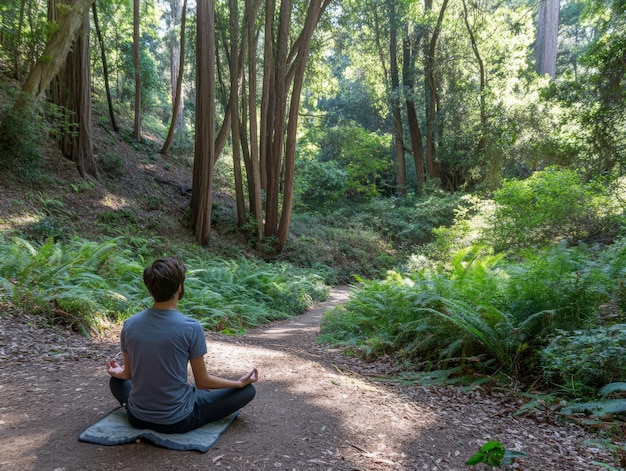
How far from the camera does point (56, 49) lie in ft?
28.6

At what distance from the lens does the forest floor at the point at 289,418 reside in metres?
2.38

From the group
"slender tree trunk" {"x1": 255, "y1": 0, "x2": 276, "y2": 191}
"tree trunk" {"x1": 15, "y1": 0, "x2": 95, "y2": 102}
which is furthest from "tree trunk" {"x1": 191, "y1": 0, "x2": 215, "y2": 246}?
"tree trunk" {"x1": 15, "y1": 0, "x2": 95, "y2": 102}

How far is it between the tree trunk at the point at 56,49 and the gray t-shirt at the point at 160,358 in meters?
8.95

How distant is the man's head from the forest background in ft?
9.85

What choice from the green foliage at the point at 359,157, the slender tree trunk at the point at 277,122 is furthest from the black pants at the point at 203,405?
the green foliage at the point at 359,157

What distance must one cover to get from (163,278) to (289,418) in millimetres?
1436

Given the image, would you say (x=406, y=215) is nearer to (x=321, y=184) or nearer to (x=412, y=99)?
(x=321, y=184)

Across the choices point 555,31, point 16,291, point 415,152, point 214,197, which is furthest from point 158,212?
point 555,31

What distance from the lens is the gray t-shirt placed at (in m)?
2.39

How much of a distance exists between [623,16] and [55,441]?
40.6 ft

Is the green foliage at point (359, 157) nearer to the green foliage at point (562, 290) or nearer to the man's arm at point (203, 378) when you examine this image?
the green foliage at point (562, 290)

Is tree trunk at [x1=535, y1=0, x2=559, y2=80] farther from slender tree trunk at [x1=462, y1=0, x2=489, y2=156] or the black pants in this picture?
the black pants

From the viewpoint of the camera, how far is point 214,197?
1739 centimetres

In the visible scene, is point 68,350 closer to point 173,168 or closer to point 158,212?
point 158,212
